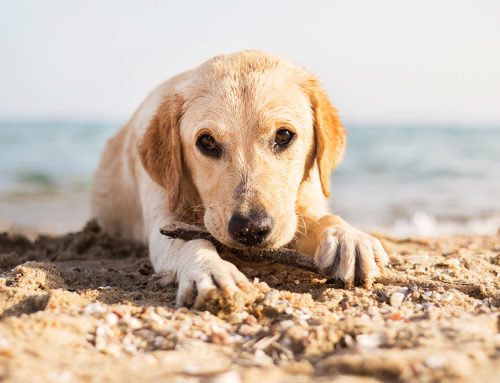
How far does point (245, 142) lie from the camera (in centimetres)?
394

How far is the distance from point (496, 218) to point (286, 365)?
8.20 m

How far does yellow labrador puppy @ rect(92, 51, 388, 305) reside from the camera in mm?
3451

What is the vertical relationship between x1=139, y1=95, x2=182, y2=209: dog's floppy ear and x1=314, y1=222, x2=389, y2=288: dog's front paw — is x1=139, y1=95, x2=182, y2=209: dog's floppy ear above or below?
above

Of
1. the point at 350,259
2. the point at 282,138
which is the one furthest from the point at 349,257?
the point at 282,138

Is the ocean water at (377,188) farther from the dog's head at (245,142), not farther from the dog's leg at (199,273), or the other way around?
the dog's leg at (199,273)

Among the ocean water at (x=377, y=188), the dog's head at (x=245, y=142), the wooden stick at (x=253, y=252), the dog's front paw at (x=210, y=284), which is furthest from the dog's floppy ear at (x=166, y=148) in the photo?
the ocean water at (x=377, y=188)

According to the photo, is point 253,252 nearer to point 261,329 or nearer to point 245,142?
point 245,142

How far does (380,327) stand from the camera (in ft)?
8.73

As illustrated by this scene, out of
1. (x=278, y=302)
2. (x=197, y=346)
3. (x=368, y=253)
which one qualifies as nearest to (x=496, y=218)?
(x=368, y=253)

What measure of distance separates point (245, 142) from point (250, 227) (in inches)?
29.8

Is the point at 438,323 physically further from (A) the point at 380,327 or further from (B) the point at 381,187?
(B) the point at 381,187

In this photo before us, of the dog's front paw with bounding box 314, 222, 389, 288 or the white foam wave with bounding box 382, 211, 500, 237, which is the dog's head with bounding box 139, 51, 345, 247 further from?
the white foam wave with bounding box 382, 211, 500, 237

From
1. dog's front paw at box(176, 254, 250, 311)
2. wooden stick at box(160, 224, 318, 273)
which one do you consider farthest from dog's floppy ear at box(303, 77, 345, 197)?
dog's front paw at box(176, 254, 250, 311)

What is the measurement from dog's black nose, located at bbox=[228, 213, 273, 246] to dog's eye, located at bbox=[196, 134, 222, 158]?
0.75 meters
